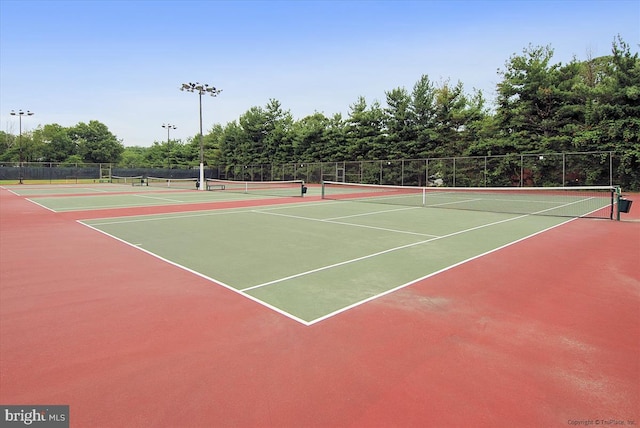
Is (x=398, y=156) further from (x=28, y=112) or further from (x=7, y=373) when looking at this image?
(x=28, y=112)

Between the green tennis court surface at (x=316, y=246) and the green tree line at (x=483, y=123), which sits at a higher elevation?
the green tree line at (x=483, y=123)

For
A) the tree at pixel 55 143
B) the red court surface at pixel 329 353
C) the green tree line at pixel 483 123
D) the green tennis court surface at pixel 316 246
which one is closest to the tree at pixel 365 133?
the green tree line at pixel 483 123

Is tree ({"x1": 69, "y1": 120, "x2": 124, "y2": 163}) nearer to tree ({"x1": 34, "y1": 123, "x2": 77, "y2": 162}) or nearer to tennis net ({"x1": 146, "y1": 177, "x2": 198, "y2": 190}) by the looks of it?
tree ({"x1": 34, "y1": 123, "x2": 77, "y2": 162})

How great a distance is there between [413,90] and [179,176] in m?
37.7

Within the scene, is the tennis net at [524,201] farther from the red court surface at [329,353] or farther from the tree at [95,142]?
the tree at [95,142]

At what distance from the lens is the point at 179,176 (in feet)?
186

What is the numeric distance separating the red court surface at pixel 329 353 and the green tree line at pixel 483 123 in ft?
79.8

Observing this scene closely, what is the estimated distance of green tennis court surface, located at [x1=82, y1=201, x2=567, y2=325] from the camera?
4.99m

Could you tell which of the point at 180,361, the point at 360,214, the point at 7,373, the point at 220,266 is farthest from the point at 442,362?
the point at 360,214

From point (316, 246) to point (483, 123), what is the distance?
1186 inches

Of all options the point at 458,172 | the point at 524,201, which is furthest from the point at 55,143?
the point at 524,201

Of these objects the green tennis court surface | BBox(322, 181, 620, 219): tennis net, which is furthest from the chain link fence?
the green tennis court surface

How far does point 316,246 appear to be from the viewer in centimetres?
789

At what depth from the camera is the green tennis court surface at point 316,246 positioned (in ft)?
16.4
